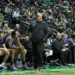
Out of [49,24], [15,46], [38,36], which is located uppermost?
[49,24]

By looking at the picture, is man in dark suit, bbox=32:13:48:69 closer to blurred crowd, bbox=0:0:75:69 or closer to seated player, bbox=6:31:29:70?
blurred crowd, bbox=0:0:75:69

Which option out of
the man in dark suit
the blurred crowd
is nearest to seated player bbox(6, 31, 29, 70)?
the blurred crowd

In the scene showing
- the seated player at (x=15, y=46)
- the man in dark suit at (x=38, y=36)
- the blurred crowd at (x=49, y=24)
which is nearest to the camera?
the man in dark suit at (x=38, y=36)

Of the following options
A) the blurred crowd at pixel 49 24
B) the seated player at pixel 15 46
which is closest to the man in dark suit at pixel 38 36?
the blurred crowd at pixel 49 24

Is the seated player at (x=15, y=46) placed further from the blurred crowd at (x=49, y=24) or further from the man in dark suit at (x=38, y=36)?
the man in dark suit at (x=38, y=36)

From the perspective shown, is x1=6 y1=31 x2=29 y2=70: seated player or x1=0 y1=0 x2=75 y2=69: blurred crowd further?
x1=0 y1=0 x2=75 y2=69: blurred crowd

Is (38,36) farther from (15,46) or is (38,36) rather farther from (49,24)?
(49,24)

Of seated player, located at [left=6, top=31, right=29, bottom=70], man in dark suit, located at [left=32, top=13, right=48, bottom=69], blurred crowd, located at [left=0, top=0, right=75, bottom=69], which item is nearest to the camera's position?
man in dark suit, located at [left=32, top=13, right=48, bottom=69]

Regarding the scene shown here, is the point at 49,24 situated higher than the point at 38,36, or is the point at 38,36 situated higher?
the point at 49,24

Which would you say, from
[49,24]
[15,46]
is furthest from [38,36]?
[49,24]

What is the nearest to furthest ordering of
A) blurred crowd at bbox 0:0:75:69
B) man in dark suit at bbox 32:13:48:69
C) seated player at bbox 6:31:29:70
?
man in dark suit at bbox 32:13:48:69, seated player at bbox 6:31:29:70, blurred crowd at bbox 0:0:75:69

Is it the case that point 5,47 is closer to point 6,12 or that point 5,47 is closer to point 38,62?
point 38,62

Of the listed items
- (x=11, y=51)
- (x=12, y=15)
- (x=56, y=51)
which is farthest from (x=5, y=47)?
(x=12, y=15)

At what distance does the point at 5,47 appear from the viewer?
13352mm
